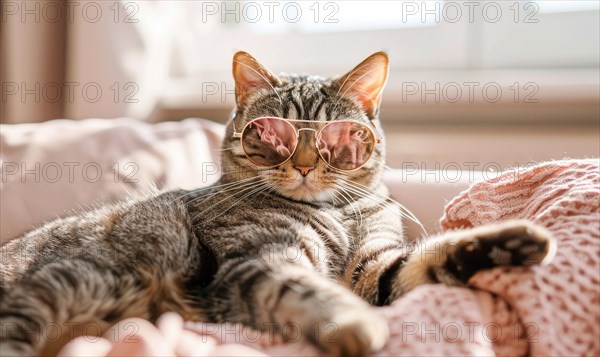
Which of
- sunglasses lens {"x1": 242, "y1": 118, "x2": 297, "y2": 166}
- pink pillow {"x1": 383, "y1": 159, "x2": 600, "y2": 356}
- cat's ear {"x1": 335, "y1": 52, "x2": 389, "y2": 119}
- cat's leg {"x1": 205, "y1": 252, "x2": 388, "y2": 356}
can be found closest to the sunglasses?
sunglasses lens {"x1": 242, "y1": 118, "x2": 297, "y2": 166}

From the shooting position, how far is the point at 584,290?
64 cm

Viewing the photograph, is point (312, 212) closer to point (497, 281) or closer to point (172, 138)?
point (497, 281)

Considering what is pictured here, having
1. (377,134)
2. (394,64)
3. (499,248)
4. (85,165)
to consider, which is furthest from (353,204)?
(394,64)

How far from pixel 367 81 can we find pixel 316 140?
19cm

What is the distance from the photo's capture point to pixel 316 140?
3.26ft

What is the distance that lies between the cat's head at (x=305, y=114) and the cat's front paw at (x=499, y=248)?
31 cm

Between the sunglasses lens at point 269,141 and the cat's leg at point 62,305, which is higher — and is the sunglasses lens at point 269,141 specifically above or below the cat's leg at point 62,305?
above

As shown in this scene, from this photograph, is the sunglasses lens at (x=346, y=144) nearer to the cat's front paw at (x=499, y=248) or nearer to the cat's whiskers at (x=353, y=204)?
the cat's whiskers at (x=353, y=204)

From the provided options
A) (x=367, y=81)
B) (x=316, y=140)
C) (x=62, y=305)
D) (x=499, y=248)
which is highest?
(x=367, y=81)

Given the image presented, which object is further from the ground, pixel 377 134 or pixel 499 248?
pixel 377 134

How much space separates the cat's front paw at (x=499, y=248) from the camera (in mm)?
664

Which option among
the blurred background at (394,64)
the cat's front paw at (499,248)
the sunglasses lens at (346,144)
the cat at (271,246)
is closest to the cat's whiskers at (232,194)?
the cat at (271,246)

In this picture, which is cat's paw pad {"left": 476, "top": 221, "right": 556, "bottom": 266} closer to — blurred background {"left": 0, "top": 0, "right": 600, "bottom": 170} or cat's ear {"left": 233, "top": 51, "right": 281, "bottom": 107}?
cat's ear {"left": 233, "top": 51, "right": 281, "bottom": 107}

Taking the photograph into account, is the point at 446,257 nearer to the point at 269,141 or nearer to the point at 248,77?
the point at 269,141
